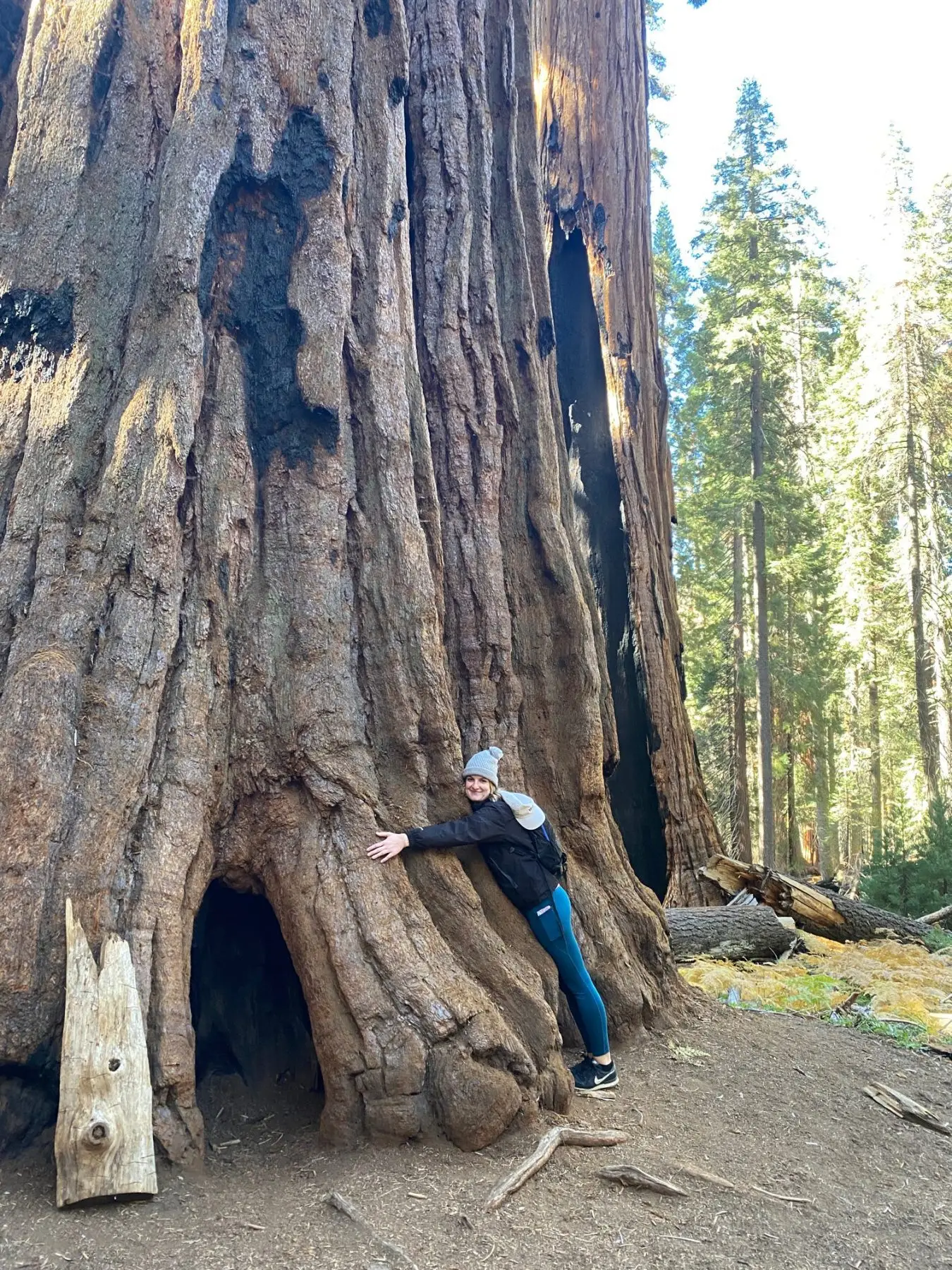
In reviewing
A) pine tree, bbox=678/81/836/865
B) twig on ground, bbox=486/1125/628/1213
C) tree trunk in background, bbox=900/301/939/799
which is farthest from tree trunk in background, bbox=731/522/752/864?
twig on ground, bbox=486/1125/628/1213

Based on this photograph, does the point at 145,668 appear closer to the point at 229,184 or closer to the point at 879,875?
the point at 229,184

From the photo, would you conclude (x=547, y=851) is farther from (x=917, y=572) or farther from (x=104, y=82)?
(x=917, y=572)

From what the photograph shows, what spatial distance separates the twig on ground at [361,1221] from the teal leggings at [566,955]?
1.68 meters

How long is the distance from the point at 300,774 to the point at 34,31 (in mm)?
4606

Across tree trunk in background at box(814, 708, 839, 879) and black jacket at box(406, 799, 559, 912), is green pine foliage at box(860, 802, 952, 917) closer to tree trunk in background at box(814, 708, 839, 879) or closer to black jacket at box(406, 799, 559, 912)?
black jacket at box(406, 799, 559, 912)

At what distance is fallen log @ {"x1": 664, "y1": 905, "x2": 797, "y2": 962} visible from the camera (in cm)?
841

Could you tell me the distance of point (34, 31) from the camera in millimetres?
5547

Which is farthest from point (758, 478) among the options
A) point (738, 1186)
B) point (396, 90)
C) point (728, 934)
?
point (738, 1186)

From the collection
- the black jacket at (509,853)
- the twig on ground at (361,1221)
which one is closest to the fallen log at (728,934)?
the black jacket at (509,853)

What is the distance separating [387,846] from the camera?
14.6 ft

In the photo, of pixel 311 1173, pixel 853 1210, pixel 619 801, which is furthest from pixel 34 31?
pixel 619 801

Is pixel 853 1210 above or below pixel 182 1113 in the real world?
below

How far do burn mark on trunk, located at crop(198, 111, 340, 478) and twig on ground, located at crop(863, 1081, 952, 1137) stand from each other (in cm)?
437

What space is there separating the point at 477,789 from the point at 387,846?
2.14 feet
